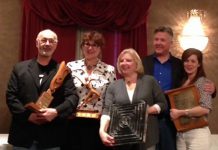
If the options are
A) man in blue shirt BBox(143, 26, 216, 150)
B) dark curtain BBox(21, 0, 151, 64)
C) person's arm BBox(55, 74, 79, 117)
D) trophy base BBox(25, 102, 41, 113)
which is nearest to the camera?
trophy base BBox(25, 102, 41, 113)

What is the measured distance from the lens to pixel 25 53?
4.03 m

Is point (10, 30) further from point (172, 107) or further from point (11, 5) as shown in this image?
point (172, 107)

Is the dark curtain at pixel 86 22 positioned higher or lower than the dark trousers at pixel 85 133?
higher

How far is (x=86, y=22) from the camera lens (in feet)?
13.5

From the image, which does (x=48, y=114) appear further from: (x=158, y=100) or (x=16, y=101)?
(x=158, y=100)

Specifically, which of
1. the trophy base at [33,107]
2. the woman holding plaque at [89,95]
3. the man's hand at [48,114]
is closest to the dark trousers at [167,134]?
the woman holding plaque at [89,95]

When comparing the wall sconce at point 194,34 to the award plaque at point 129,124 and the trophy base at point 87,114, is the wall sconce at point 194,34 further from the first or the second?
the award plaque at point 129,124

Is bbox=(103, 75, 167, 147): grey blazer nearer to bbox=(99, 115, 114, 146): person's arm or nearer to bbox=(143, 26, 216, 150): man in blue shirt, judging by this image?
bbox=(99, 115, 114, 146): person's arm

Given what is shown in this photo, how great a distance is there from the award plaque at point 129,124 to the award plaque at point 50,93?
1.51 ft

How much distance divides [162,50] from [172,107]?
0.47m

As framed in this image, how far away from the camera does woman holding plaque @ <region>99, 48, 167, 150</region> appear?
8.38ft

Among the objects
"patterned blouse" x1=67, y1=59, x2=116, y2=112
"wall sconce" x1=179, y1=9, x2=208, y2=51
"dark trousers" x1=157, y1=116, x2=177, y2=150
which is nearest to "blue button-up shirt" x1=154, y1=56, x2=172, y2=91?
"dark trousers" x1=157, y1=116, x2=177, y2=150

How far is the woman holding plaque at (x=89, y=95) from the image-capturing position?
A: 2826 mm

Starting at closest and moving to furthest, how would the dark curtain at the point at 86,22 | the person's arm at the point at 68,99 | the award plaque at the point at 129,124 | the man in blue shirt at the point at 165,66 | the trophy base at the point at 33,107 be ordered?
the award plaque at the point at 129,124
the trophy base at the point at 33,107
the person's arm at the point at 68,99
the man in blue shirt at the point at 165,66
the dark curtain at the point at 86,22
